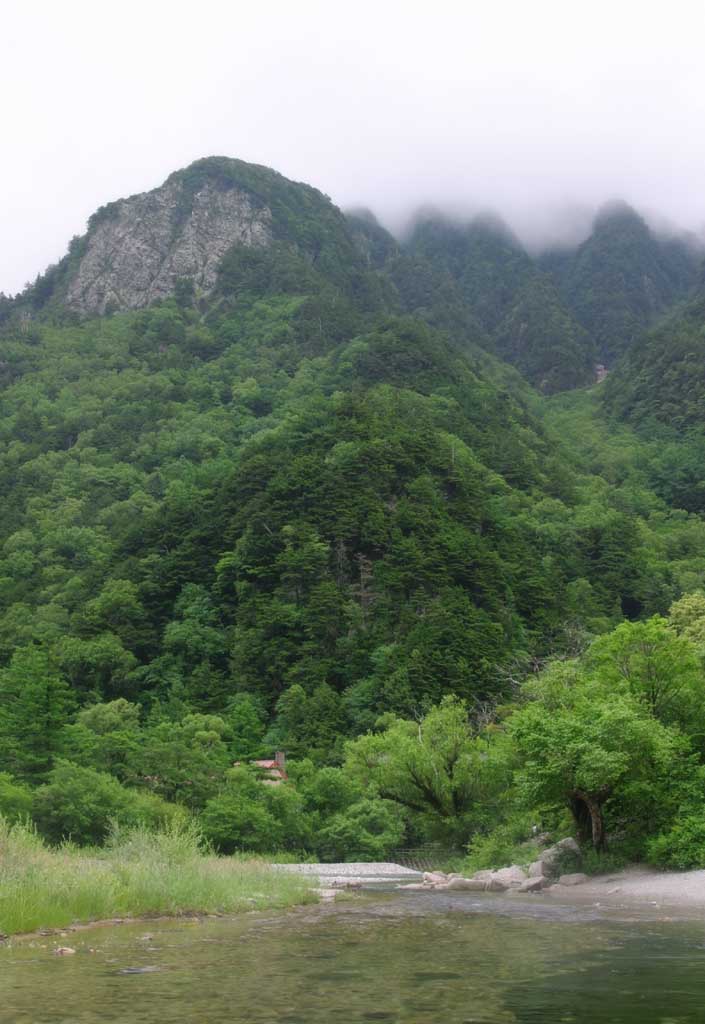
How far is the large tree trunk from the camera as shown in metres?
38.2

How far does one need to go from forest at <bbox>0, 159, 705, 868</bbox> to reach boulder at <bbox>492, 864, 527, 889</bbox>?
2442 millimetres

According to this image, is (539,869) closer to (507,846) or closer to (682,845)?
(682,845)

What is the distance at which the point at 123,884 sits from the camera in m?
27.3

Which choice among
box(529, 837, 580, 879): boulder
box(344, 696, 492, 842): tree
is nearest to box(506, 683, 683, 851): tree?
box(529, 837, 580, 879): boulder

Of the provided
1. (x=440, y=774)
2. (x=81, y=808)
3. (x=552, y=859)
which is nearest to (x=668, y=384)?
(x=440, y=774)

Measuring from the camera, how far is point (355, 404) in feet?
405

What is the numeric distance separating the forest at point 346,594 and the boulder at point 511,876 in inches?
96.1

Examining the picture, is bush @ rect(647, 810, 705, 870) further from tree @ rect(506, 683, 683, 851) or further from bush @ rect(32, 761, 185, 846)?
bush @ rect(32, 761, 185, 846)

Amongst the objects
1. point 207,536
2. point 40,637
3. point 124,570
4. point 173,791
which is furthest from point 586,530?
point 173,791

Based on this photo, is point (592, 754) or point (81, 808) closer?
point (592, 754)

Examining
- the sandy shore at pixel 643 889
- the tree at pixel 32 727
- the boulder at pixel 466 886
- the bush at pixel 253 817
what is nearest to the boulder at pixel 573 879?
the sandy shore at pixel 643 889

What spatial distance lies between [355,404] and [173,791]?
3056 inches

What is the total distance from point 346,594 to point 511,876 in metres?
56.9

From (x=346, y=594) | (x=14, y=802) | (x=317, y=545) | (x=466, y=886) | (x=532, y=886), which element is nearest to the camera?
(x=532, y=886)
